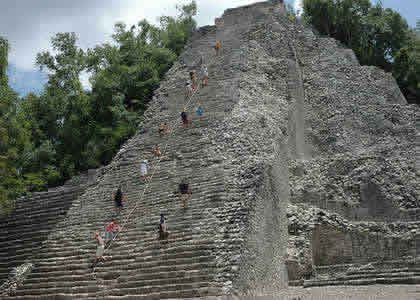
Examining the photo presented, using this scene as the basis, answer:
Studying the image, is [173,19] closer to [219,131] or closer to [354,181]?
[219,131]

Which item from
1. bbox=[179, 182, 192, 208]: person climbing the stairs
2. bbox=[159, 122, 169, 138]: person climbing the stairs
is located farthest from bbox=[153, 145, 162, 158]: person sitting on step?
bbox=[179, 182, 192, 208]: person climbing the stairs

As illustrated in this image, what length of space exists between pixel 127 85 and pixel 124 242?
1476cm

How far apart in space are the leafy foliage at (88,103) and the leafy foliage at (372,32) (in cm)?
804

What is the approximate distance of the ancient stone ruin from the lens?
35.2ft

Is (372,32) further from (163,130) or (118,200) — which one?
(118,200)

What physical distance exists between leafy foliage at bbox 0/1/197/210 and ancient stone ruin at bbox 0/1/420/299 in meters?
4.38

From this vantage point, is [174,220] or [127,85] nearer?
[174,220]

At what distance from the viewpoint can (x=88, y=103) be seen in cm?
2488

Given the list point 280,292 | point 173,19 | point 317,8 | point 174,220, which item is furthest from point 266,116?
point 173,19

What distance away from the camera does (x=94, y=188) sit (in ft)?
48.8

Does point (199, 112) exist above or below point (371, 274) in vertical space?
above

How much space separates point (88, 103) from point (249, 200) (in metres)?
15.2

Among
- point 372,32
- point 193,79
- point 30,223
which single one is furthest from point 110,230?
point 372,32

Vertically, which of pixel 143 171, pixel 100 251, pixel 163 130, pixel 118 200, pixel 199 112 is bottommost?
pixel 100 251
